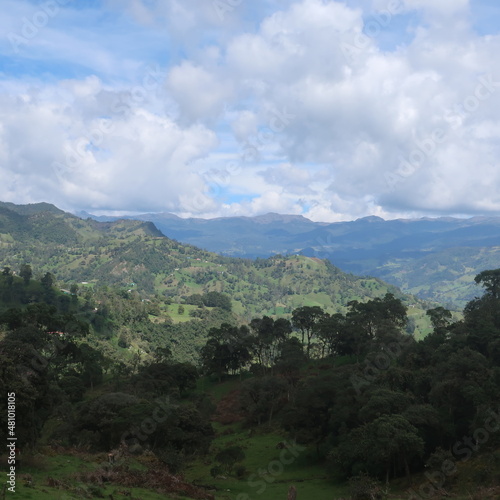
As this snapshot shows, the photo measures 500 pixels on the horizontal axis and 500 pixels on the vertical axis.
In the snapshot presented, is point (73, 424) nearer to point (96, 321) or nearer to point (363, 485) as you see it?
point (363, 485)

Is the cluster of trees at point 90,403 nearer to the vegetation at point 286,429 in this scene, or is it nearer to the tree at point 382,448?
the vegetation at point 286,429

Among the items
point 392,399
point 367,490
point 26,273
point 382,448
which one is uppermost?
point 26,273

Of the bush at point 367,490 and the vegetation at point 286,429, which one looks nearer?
the vegetation at point 286,429

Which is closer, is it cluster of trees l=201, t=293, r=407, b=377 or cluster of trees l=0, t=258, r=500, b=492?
cluster of trees l=0, t=258, r=500, b=492

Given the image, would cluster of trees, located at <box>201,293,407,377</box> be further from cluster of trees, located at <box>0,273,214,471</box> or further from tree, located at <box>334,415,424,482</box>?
tree, located at <box>334,415,424,482</box>

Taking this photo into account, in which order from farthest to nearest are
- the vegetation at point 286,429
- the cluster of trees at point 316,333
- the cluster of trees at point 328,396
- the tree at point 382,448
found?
the cluster of trees at point 316,333 → the cluster of trees at point 328,396 → the tree at point 382,448 → the vegetation at point 286,429

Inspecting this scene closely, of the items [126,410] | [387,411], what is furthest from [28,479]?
[387,411]

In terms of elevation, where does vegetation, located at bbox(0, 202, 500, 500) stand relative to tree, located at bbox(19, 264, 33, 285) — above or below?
below

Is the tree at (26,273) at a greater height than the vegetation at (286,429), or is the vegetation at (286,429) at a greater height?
the tree at (26,273)

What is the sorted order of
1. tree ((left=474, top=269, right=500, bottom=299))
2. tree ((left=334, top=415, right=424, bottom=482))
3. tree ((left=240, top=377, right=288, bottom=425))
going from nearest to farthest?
tree ((left=334, top=415, right=424, bottom=482))
tree ((left=240, top=377, right=288, bottom=425))
tree ((left=474, top=269, right=500, bottom=299))

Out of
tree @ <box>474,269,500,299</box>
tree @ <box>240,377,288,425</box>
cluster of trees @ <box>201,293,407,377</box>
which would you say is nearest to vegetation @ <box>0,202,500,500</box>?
tree @ <box>240,377,288,425</box>

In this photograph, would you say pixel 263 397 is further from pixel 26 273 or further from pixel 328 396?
pixel 26 273

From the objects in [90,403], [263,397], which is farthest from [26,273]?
[90,403]

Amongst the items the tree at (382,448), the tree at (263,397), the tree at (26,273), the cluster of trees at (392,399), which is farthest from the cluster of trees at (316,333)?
the tree at (26,273)
